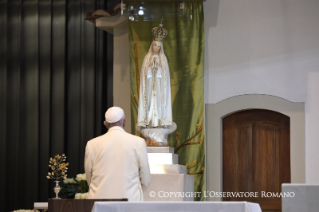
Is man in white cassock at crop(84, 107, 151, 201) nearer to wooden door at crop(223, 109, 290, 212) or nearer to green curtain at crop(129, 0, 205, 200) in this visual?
green curtain at crop(129, 0, 205, 200)

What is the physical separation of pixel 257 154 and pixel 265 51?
1.38m

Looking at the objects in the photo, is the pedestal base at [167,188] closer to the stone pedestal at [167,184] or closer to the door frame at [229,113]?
the stone pedestal at [167,184]

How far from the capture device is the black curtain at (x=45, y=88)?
909 cm

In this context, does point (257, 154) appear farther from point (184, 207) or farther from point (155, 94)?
point (184, 207)

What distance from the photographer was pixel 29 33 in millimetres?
9305

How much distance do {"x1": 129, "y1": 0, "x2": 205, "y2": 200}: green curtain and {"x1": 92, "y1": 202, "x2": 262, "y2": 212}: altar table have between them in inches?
204

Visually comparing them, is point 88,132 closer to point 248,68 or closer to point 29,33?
point 29,33

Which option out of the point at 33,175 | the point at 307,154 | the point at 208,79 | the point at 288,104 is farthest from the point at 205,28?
the point at 33,175

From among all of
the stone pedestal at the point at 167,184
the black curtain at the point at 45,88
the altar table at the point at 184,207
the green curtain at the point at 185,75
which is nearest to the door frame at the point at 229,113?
the green curtain at the point at 185,75

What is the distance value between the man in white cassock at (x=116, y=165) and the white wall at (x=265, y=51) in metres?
3.76

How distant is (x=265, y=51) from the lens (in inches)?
300

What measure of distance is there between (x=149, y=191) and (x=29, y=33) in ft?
14.6

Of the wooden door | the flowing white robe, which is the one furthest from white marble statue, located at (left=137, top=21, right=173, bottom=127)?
the wooden door

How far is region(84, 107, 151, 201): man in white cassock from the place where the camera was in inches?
154
